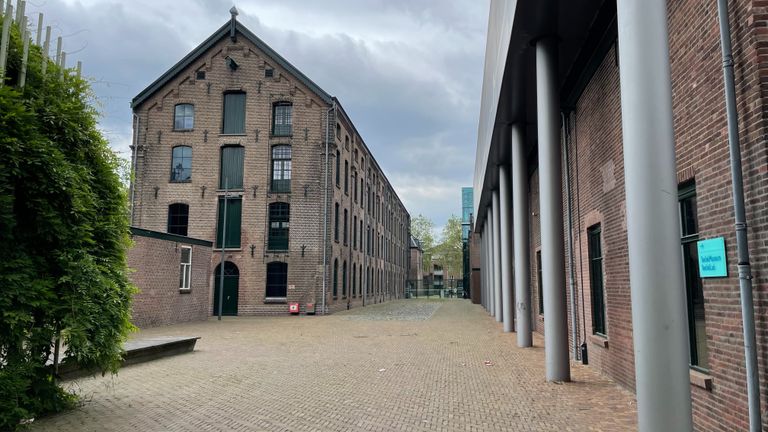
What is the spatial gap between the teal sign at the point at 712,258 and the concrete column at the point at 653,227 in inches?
34.9

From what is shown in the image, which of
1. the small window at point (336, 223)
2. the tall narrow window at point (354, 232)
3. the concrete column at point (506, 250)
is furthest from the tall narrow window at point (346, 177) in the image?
the concrete column at point (506, 250)

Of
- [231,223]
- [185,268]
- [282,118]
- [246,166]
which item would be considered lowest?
[185,268]

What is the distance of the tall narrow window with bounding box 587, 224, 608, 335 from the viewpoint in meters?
9.49

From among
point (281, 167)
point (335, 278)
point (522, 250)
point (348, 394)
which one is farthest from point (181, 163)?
point (348, 394)

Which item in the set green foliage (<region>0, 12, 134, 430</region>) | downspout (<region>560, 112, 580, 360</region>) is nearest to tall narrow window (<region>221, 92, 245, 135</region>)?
downspout (<region>560, 112, 580, 360</region>)

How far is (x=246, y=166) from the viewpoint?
26.9 m

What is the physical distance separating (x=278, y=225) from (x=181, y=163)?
597cm

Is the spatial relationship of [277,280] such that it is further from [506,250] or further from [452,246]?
[452,246]

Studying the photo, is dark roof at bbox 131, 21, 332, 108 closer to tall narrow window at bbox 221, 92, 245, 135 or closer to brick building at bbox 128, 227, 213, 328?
tall narrow window at bbox 221, 92, 245, 135

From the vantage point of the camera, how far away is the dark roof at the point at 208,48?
27.3 metres

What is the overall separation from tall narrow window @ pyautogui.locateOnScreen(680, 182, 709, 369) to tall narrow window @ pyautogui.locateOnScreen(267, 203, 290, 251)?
22.2m

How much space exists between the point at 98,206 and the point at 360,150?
2960 cm

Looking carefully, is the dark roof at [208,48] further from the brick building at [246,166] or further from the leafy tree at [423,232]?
the leafy tree at [423,232]

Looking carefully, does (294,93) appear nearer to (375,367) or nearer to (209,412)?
(375,367)
